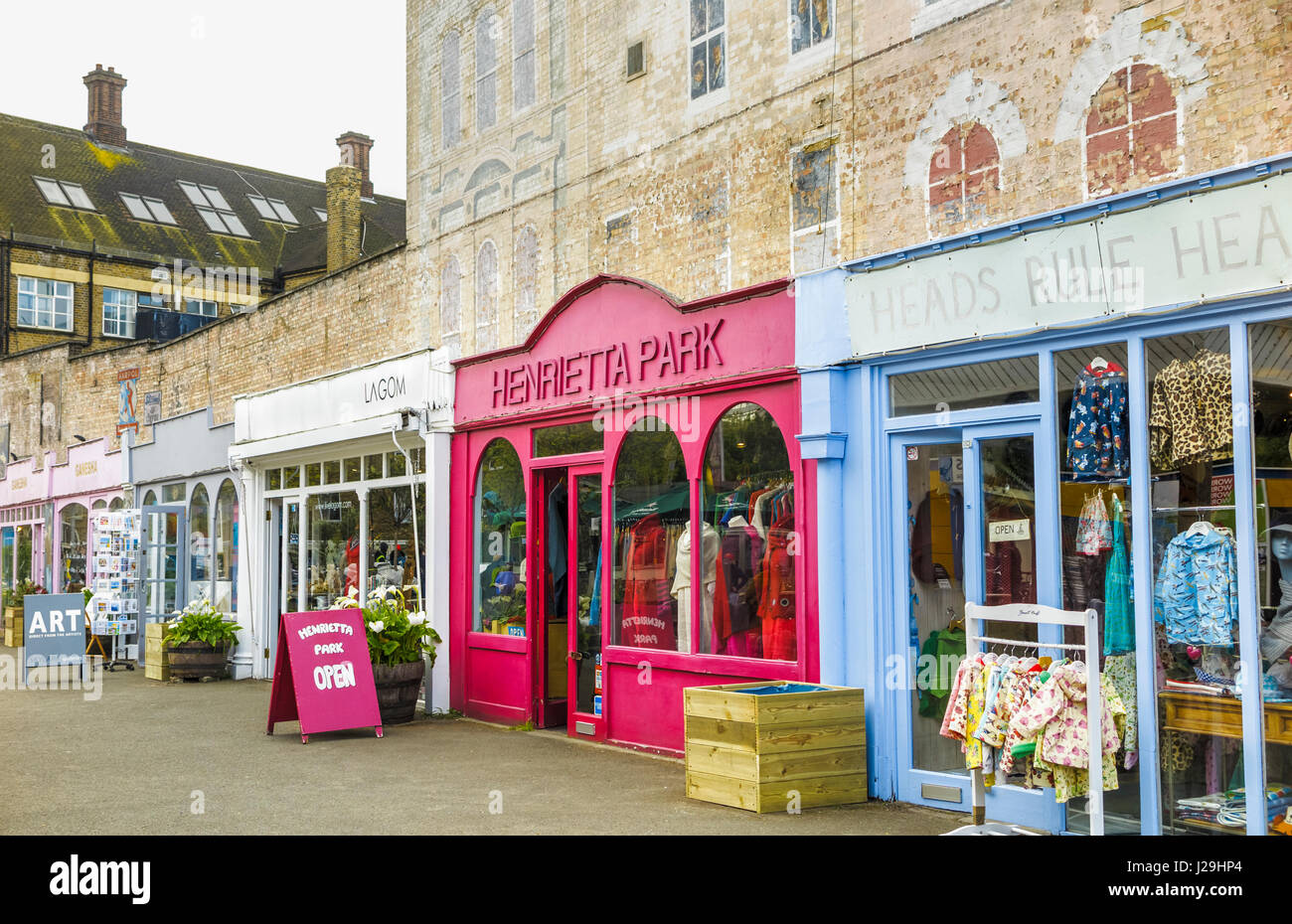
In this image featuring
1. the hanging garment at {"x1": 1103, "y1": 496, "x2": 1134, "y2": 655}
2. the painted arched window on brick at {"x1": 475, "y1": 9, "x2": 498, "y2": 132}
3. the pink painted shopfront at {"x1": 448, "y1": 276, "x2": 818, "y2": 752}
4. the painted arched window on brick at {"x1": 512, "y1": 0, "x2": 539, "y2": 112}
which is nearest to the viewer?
the hanging garment at {"x1": 1103, "y1": 496, "x2": 1134, "y2": 655}

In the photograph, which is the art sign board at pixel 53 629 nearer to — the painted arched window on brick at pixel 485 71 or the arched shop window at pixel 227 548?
the arched shop window at pixel 227 548

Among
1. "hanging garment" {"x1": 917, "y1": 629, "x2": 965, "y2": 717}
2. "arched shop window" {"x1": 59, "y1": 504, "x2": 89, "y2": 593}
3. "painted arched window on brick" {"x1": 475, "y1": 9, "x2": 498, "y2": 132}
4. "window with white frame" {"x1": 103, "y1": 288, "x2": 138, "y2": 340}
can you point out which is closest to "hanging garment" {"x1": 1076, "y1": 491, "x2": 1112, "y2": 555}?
"hanging garment" {"x1": 917, "y1": 629, "x2": 965, "y2": 717}

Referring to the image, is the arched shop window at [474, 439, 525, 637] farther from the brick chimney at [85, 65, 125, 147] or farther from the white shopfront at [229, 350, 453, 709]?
the brick chimney at [85, 65, 125, 147]

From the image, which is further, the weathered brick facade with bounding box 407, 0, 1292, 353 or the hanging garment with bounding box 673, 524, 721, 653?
the hanging garment with bounding box 673, 524, 721, 653

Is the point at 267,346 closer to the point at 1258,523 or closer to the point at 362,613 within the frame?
the point at 362,613

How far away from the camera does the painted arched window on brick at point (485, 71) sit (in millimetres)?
15797

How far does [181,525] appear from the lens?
742 inches

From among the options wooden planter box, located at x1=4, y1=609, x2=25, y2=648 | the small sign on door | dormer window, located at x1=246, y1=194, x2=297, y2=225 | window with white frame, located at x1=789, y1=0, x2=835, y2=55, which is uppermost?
dormer window, located at x1=246, y1=194, x2=297, y2=225

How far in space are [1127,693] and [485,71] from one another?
12.1 meters

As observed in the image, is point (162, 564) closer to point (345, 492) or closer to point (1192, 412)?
point (345, 492)

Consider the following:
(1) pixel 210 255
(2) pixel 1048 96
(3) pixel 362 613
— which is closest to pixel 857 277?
(2) pixel 1048 96

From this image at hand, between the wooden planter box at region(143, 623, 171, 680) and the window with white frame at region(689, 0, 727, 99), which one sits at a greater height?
the window with white frame at region(689, 0, 727, 99)

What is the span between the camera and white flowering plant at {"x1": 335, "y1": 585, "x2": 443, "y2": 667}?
11.6 metres

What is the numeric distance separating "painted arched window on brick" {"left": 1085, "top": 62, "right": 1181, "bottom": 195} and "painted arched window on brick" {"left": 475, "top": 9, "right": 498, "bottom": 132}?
28.2 feet
